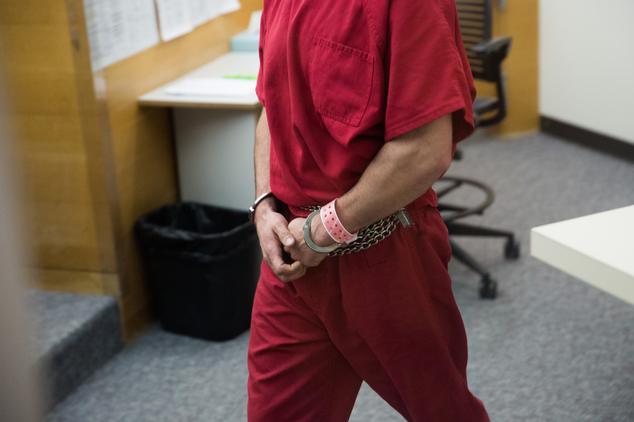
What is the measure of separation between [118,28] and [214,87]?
35cm

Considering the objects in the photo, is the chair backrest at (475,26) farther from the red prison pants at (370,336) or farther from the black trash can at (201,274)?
the red prison pants at (370,336)

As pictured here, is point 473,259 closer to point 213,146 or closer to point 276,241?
point 213,146

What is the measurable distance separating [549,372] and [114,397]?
119 centimetres

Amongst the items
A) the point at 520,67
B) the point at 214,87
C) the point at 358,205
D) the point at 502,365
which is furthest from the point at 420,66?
the point at 520,67

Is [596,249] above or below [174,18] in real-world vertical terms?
below

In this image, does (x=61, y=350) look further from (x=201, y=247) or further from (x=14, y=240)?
(x=14, y=240)

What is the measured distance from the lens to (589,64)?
338 cm

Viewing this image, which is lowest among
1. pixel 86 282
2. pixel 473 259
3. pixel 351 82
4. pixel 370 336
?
pixel 473 259

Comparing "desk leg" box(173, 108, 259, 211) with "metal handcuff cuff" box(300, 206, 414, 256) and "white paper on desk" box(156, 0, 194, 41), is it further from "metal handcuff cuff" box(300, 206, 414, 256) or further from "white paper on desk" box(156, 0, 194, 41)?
"metal handcuff cuff" box(300, 206, 414, 256)

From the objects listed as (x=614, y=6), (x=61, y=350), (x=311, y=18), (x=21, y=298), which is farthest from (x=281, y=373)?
(x=614, y=6)

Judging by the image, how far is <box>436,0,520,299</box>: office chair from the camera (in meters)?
2.26

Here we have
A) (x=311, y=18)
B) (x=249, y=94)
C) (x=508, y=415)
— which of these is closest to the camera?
(x=311, y=18)

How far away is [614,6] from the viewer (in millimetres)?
3170

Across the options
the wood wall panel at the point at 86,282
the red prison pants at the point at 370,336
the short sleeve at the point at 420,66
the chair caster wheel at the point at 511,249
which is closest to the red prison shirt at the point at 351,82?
the short sleeve at the point at 420,66
